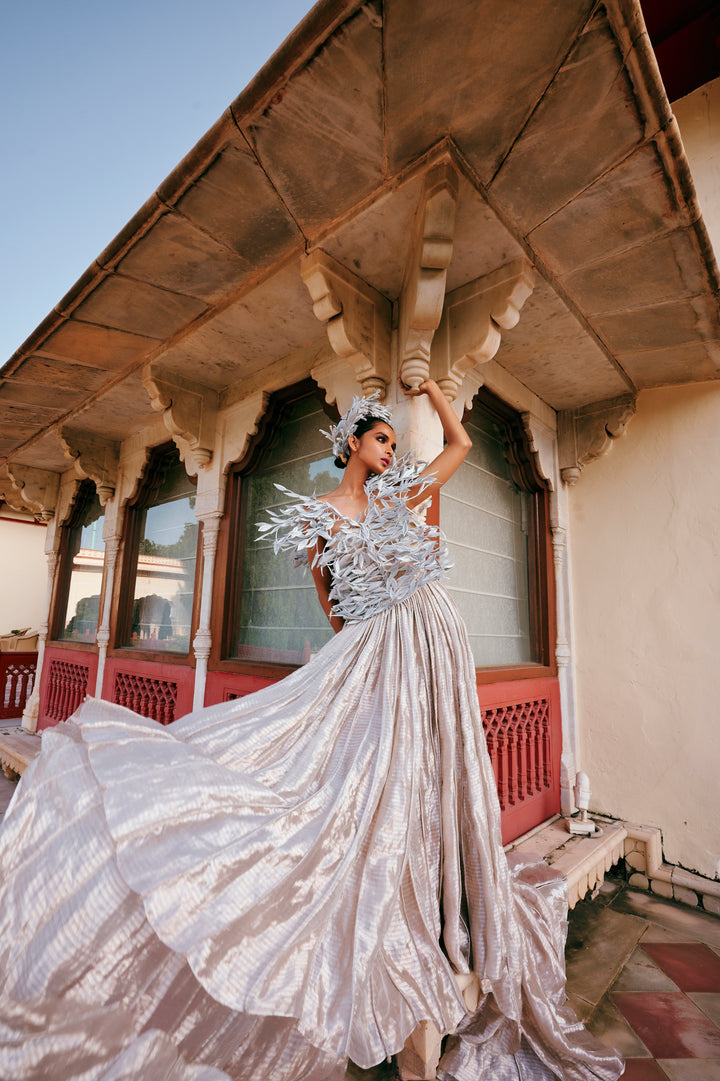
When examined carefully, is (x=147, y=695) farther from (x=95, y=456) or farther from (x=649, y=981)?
(x=649, y=981)

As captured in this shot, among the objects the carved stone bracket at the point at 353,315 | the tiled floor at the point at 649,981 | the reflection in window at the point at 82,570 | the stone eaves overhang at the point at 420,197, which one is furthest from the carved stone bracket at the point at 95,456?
the tiled floor at the point at 649,981

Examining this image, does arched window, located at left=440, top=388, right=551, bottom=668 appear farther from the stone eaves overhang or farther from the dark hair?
the dark hair

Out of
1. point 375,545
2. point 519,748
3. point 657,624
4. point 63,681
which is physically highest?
point 375,545

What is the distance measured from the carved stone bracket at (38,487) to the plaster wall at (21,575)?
525 cm

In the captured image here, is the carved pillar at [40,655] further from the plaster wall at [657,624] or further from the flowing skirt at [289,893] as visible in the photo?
the plaster wall at [657,624]

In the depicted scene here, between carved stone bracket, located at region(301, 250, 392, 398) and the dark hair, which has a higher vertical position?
carved stone bracket, located at region(301, 250, 392, 398)

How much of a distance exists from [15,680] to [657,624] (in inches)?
295

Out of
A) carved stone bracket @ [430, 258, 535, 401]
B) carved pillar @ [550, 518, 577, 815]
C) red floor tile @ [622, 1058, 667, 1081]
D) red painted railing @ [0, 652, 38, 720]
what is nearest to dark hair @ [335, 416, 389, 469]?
carved stone bracket @ [430, 258, 535, 401]

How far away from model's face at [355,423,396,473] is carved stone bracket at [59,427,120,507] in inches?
129

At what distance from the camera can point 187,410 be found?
3.39 m

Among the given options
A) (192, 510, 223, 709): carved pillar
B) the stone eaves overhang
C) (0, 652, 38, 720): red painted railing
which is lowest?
(0, 652, 38, 720): red painted railing

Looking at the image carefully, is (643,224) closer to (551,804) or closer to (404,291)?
(404,291)

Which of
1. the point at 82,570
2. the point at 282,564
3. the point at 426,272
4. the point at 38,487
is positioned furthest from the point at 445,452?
the point at 38,487

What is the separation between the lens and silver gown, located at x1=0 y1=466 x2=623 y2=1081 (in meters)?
0.95
